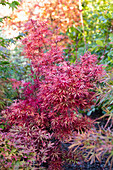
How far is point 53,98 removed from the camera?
6.52 feet

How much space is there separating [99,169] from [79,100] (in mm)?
1122

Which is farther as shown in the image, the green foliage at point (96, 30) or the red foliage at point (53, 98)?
the green foliage at point (96, 30)

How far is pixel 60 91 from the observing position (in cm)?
190

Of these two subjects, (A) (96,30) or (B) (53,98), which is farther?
(A) (96,30)

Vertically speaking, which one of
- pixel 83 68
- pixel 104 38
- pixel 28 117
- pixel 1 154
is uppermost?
pixel 104 38

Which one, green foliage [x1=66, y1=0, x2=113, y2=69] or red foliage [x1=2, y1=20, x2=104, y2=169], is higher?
green foliage [x1=66, y1=0, x2=113, y2=69]

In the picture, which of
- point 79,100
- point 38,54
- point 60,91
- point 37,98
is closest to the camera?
point 60,91

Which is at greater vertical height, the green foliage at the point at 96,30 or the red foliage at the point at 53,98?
the green foliage at the point at 96,30

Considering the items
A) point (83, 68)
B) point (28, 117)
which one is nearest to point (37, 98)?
point (28, 117)

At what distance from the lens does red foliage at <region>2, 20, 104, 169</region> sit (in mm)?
1950

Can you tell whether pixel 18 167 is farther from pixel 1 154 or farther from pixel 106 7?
pixel 106 7

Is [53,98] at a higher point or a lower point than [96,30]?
lower

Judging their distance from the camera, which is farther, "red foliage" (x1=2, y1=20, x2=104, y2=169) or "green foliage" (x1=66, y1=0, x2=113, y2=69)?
"green foliage" (x1=66, y1=0, x2=113, y2=69)

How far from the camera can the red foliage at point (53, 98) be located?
1.95 m
